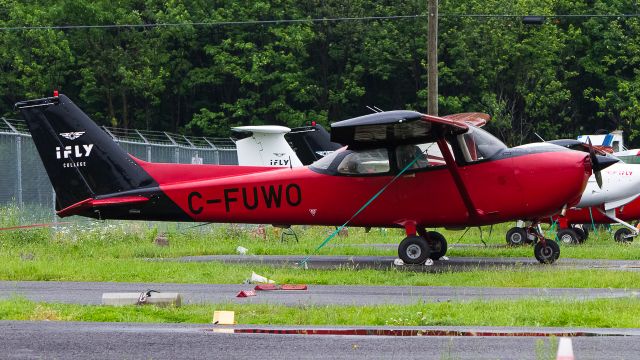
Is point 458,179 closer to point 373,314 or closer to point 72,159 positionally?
point 72,159

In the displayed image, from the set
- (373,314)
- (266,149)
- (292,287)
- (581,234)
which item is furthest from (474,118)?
(373,314)

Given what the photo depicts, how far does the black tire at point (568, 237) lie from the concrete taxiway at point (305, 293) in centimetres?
1019

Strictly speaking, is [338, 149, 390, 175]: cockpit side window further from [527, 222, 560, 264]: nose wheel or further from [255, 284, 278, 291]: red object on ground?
[255, 284, 278, 291]: red object on ground

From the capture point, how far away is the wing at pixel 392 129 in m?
16.6

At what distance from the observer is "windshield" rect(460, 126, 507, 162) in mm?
17812

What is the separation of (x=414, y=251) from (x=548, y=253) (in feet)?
7.35

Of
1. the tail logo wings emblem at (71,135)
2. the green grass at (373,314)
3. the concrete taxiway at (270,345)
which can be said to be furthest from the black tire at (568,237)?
the concrete taxiway at (270,345)

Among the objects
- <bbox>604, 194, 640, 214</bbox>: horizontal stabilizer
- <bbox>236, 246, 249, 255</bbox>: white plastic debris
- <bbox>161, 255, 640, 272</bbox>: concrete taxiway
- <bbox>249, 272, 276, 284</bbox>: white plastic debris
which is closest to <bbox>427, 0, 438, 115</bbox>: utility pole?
<bbox>604, 194, 640, 214</bbox>: horizontal stabilizer

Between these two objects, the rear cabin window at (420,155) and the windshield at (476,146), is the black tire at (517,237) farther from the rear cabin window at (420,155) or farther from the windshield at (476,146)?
the rear cabin window at (420,155)

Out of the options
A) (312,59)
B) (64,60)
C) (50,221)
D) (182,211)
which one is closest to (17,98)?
(64,60)

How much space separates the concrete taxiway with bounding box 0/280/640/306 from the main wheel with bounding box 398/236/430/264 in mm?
2808

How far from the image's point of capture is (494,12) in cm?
5747

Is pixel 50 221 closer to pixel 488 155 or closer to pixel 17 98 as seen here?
pixel 488 155

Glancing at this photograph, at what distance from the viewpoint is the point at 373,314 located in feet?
36.9
